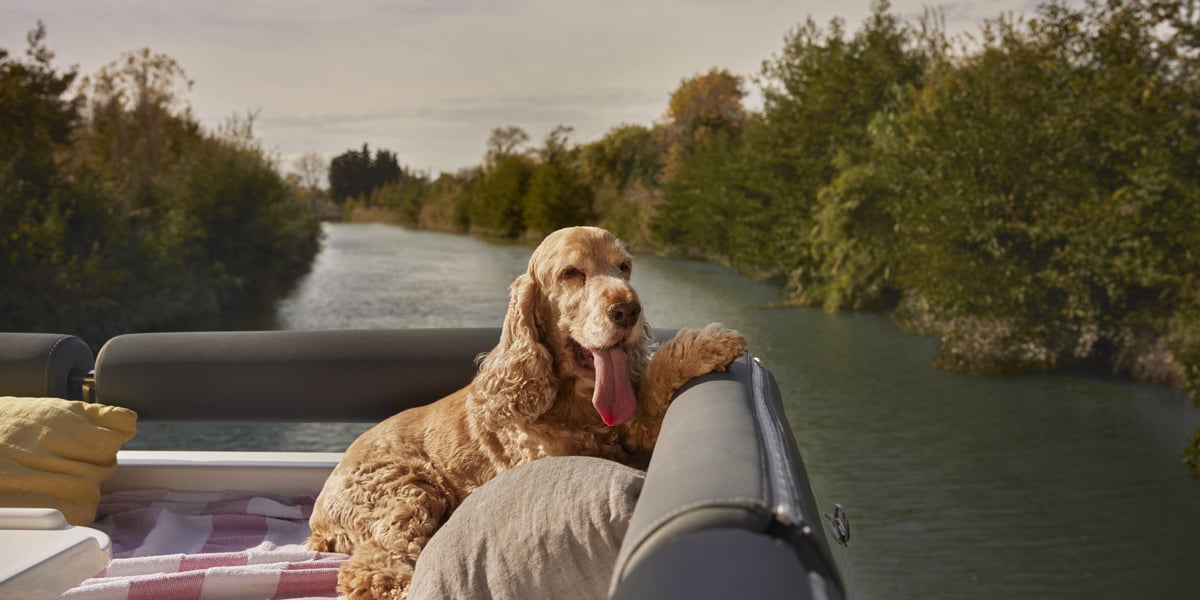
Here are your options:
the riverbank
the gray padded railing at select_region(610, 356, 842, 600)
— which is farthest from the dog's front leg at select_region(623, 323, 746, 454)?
the riverbank

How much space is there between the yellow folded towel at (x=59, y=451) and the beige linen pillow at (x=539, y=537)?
123 centimetres

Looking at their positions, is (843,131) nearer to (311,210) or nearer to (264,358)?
(311,210)

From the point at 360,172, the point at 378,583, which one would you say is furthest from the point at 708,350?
the point at 360,172

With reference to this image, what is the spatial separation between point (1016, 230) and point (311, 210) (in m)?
15.4

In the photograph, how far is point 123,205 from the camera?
11.6 m

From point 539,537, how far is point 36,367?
68.3 inches

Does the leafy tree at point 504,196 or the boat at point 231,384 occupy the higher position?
the leafy tree at point 504,196

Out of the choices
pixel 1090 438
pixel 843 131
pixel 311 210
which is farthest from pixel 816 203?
pixel 311 210

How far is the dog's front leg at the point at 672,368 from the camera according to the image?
1587 mm

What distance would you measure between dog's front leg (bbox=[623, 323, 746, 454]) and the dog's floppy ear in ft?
0.51

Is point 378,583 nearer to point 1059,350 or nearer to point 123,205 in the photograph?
point 1059,350

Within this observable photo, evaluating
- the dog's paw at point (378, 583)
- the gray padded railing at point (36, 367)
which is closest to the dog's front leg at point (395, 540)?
the dog's paw at point (378, 583)

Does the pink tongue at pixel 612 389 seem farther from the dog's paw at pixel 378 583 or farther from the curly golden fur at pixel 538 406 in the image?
the dog's paw at pixel 378 583

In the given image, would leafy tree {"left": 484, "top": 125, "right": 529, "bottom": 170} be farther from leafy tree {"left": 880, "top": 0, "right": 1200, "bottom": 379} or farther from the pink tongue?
the pink tongue
